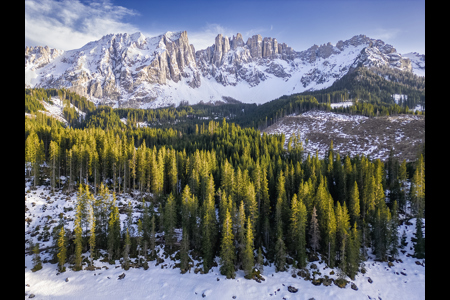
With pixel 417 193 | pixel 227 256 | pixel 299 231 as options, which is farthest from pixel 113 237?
pixel 417 193

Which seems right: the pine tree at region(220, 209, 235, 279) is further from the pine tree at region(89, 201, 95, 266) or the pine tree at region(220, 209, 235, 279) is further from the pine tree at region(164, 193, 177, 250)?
the pine tree at region(89, 201, 95, 266)

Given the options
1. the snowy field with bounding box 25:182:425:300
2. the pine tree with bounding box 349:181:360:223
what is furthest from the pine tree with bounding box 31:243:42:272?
the pine tree with bounding box 349:181:360:223

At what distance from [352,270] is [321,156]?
5974 centimetres

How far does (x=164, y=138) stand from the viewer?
100 m

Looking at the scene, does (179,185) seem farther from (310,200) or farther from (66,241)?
(310,200)

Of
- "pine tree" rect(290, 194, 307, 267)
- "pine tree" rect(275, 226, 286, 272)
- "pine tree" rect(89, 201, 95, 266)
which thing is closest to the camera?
"pine tree" rect(89, 201, 95, 266)

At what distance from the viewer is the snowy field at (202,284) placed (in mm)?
27828

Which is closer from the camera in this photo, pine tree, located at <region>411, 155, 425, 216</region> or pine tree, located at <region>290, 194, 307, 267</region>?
pine tree, located at <region>290, 194, 307, 267</region>

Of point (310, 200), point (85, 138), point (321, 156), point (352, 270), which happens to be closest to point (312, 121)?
point (321, 156)

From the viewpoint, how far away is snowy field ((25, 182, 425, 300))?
27.8 meters

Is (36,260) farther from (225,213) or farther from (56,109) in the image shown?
(56,109)

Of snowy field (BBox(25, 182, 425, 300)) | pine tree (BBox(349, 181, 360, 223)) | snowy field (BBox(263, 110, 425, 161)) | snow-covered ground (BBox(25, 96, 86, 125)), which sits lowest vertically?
snowy field (BBox(25, 182, 425, 300))

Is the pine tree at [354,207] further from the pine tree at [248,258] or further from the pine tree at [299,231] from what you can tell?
the pine tree at [248,258]

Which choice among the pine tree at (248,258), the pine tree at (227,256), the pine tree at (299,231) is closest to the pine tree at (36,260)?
the pine tree at (227,256)
